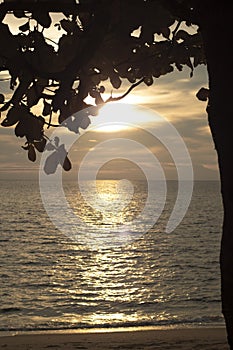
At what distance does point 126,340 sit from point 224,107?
13126 mm

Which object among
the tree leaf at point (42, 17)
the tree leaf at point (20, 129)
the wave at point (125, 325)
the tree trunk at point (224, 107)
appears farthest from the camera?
the wave at point (125, 325)

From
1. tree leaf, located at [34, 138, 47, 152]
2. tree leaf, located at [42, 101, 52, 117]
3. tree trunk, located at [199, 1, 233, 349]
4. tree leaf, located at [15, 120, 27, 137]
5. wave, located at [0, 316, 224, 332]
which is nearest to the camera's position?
tree trunk, located at [199, 1, 233, 349]

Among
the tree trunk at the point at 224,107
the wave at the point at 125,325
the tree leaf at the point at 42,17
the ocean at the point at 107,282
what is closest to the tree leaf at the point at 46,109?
the tree leaf at the point at 42,17

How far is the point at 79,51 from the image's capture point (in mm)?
6477

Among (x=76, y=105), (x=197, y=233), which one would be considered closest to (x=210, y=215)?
(x=197, y=233)

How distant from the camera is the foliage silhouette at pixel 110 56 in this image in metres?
5.85

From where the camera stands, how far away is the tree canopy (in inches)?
244

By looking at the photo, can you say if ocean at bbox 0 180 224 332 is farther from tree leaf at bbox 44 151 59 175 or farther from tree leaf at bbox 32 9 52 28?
tree leaf at bbox 32 9 52 28

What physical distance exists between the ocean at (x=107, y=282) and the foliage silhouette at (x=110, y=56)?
58.4 feet

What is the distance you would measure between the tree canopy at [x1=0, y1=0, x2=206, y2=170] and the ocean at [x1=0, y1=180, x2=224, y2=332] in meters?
17.7

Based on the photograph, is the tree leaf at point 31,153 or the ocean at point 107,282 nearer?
the tree leaf at point 31,153

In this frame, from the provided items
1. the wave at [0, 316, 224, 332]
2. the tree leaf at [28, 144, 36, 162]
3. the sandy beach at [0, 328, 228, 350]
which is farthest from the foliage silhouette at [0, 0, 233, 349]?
the wave at [0, 316, 224, 332]

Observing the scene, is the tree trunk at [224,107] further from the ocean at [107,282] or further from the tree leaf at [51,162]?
the ocean at [107,282]

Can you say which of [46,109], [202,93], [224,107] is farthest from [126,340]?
[224,107]
